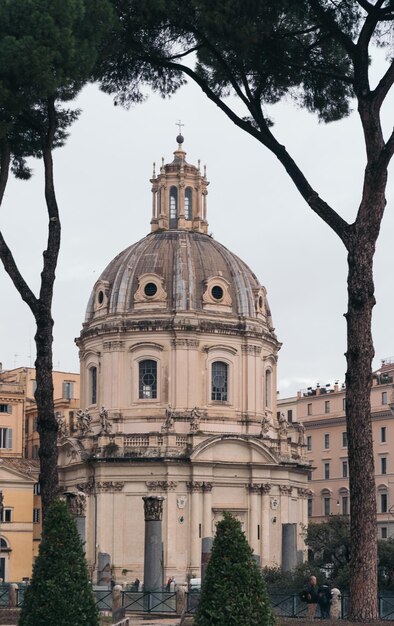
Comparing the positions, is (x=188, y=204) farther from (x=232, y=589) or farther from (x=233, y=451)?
(x=232, y=589)

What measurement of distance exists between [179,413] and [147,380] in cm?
268

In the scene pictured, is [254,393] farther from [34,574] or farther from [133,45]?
[34,574]

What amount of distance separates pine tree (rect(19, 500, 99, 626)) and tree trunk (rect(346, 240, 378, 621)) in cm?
455

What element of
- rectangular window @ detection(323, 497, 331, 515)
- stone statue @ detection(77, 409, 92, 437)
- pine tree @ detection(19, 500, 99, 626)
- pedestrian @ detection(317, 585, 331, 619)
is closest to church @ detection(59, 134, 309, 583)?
stone statue @ detection(77, 409, 92, 437)

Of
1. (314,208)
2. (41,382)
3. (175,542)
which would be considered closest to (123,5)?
(314,208)

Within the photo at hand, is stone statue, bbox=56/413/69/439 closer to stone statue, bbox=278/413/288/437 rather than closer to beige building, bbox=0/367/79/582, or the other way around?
beige building, bbox=0/367/79/582

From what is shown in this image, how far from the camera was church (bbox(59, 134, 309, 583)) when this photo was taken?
213ft

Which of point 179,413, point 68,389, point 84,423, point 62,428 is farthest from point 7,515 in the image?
point 68,389

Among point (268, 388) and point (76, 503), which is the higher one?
point (268, 388)

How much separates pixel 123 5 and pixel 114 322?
42.9 meters

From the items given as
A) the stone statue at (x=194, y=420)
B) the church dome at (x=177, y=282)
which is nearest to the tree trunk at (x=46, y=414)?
the stone statue at (x=194, y=420)

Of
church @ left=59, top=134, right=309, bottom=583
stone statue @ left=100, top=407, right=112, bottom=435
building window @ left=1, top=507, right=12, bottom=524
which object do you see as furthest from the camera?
building window @ left=1, top=507, right=12, bottom=524

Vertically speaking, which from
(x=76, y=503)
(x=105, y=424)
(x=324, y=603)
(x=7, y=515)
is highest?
(x=105, y=424)

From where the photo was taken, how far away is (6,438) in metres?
76.4
